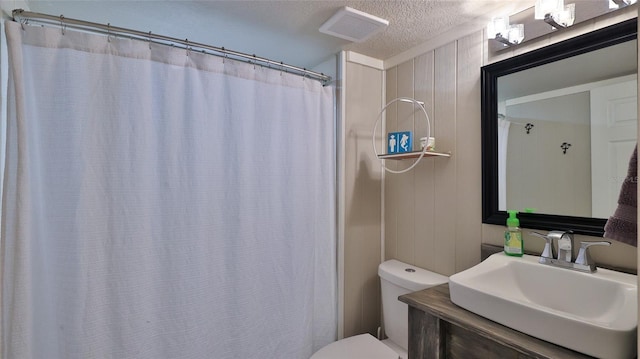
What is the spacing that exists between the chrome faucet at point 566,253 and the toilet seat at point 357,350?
819 mm

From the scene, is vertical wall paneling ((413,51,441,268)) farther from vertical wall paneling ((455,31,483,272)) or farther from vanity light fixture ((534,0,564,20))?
vanity light fixture ((534,0,564,20))

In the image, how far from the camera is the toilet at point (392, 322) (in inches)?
60.2

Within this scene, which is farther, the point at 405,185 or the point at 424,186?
the point at 405,185

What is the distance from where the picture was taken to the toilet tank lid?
1537mm

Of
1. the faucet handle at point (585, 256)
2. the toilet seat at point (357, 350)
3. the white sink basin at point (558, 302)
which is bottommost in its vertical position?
the toilet seat at point (357, 350)

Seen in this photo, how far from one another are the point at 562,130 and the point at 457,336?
2.98 feet

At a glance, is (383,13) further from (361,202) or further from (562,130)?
(361,202)

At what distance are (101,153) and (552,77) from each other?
6.10ft

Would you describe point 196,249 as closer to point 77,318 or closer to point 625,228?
point 77,318

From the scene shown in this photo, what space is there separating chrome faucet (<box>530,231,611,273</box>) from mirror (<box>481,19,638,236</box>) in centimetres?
6

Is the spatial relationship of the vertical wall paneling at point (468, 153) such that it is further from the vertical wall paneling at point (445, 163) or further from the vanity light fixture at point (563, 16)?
the vanity light fixture at point (563, 16)

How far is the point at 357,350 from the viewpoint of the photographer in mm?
1565

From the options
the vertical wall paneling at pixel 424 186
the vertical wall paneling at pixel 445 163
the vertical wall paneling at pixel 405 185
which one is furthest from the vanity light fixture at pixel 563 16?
the vertical wall paneling at pixel 405 185

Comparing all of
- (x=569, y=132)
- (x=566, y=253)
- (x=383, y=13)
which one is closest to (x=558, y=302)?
(x=566, y=253)
